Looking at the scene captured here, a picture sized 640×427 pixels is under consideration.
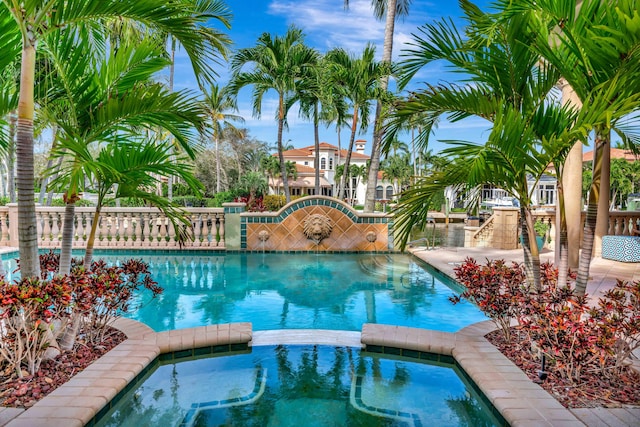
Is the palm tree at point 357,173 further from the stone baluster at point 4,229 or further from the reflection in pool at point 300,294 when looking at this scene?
the stone baluster at point 4,229

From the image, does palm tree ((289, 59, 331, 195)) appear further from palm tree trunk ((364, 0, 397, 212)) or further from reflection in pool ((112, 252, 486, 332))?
reflection in pool ((112, 252, 486, 332))

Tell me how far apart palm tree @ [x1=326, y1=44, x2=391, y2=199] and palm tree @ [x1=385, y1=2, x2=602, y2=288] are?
8.99 metres

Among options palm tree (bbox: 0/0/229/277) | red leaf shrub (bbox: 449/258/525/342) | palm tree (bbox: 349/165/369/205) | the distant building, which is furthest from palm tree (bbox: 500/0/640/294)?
palm tree (bbox: 349/165/369/205)

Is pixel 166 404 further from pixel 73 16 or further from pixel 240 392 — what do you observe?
pixel 73 16

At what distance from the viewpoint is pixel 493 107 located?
161 inches

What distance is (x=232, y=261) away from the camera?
427 inches

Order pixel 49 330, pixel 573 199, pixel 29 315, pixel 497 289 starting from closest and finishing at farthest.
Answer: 1. pixel 29 315
2. pixel 49 330
3. pixel 497 289
4. pixel 573 199

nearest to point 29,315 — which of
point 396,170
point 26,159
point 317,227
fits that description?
point 26,159

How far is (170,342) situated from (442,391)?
2.80 meters

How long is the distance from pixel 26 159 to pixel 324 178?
5087cm

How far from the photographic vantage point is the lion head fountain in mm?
11727

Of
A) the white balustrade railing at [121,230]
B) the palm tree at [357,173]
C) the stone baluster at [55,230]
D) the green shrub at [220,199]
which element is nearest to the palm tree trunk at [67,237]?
the white balustrade railing at [121,230]

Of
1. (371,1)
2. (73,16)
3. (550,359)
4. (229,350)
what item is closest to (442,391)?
(550,359)

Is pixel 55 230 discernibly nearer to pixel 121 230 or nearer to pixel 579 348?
pixel 121 230
